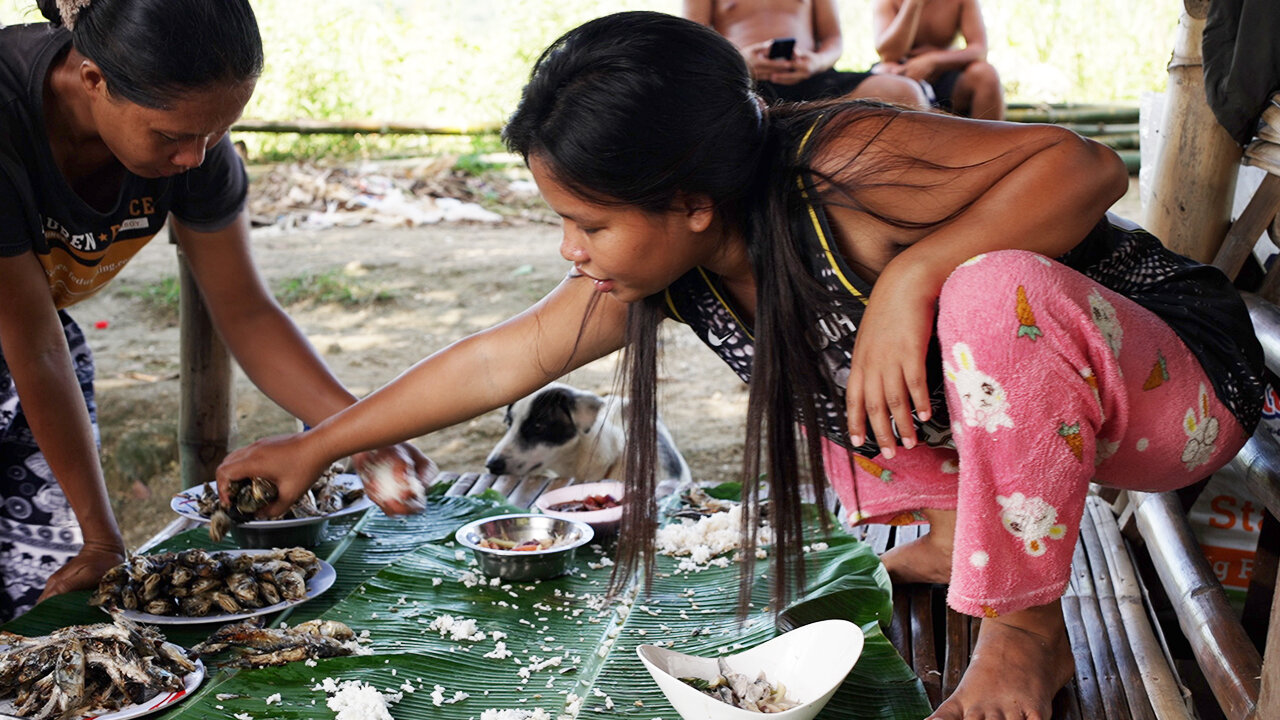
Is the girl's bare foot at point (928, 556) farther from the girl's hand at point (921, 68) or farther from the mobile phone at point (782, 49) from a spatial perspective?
the girl's hand at point (921, 68)

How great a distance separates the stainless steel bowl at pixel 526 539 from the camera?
2.55 meters

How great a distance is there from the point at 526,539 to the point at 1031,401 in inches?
55.6

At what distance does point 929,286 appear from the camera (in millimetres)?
1786

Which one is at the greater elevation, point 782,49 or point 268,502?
point 782,49

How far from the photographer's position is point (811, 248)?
191 centimetres

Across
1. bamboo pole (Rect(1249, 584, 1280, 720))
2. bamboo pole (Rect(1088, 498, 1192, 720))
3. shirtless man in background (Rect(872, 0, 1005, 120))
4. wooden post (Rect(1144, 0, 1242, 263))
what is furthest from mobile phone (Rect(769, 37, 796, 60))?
bamboo pole (Rect(1249, 584, 1280, 720))

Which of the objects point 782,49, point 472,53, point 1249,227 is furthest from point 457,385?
point 472,53

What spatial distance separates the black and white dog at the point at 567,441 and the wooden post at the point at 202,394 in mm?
936

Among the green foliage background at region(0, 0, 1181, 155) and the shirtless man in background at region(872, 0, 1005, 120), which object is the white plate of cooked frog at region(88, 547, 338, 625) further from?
the green foliage background at region(0, 0, 1181, 155)

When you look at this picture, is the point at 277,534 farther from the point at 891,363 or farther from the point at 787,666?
the point at 891,363

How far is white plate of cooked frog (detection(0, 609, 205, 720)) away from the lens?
1799 mm

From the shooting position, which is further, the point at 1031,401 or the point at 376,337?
the point at 376,337

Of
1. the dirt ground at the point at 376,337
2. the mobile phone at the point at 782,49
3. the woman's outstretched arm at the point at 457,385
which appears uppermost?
the mobile phone at the point at 782,49

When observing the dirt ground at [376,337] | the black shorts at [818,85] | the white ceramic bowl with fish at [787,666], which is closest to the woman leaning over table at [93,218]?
the white ceramic bowl with fish at [787,666]
